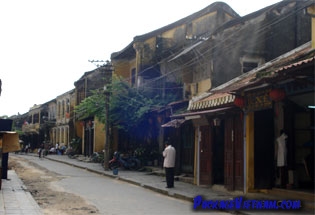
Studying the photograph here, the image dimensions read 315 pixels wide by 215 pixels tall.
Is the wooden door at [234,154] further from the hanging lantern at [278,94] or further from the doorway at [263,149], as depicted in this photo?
the hanging lantern at [278,94]

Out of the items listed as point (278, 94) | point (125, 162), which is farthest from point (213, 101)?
point (125, 162)

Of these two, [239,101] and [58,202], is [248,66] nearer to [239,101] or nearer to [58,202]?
[239,101]

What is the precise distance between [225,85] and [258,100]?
429 cm

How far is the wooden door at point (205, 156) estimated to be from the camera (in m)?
17.0

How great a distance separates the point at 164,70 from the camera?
27.5 m

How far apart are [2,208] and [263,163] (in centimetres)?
796

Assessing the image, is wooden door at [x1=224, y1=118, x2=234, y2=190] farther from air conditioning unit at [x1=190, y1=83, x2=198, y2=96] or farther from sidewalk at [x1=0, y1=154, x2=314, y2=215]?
air conditioning unit at [x1=190, y1=83, x2=198, y2=96]

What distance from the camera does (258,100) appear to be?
44.1 feet

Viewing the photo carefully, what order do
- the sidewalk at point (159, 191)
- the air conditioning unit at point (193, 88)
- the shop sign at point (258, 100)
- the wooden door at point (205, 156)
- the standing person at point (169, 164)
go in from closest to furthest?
the sidewalk at point (159, 191) → the shop sign at point (258, 100) → the standing person at point (169, 164) → the wooden door at point (205, 156) → the air conditioning unit at point (193, 88)

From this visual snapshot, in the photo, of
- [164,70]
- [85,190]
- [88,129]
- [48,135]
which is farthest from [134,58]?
[48,135]

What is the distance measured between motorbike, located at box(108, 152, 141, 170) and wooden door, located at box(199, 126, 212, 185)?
9.78m

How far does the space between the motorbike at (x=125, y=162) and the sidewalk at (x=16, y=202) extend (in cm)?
1087

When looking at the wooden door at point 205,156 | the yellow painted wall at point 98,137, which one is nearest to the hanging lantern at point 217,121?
the wooden door at point 205,156

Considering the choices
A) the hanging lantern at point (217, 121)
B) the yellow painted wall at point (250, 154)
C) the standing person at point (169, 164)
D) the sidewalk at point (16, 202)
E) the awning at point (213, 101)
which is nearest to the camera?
the sidewalk at point (16, 202)
